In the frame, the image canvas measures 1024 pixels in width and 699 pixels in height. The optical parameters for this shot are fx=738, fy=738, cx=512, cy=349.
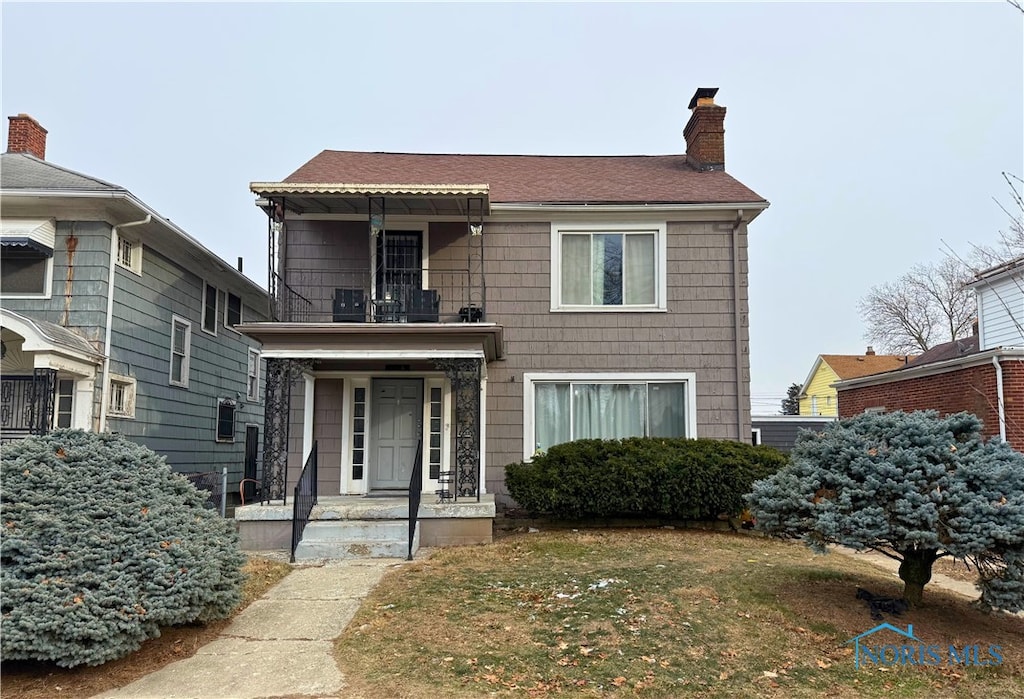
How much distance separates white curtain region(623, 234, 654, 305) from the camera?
510 inches

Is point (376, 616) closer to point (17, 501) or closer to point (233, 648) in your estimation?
point (233, 648)

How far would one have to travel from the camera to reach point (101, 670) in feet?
17.7

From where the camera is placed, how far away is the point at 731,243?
507 inches

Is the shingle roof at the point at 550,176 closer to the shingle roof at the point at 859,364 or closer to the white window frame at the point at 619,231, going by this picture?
the white window frame at the point at 619,231

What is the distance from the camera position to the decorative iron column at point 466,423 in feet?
35.9

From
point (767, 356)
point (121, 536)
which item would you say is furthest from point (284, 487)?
point (767, 356)

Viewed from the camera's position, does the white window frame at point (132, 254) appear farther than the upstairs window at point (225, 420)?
No

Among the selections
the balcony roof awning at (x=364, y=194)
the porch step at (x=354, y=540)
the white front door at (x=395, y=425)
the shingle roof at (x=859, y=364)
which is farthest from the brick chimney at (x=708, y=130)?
the shingle roof at (x=859, y=364)

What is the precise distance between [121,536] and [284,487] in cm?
529

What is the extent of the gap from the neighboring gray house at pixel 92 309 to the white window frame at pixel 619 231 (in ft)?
22.3

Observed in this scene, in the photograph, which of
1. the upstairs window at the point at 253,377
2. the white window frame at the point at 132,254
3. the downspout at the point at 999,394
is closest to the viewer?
the white window frame at the point at 132,254

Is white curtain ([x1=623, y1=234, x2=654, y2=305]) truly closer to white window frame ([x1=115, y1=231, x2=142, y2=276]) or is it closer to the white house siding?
white window frame ([x1=115, y1=231, x2=142, y2=276])

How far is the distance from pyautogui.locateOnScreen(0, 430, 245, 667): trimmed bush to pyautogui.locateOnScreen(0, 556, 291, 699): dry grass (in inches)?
7.7

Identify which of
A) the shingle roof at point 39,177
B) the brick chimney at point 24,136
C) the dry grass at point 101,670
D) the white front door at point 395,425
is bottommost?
the dry grass at point 101,670
